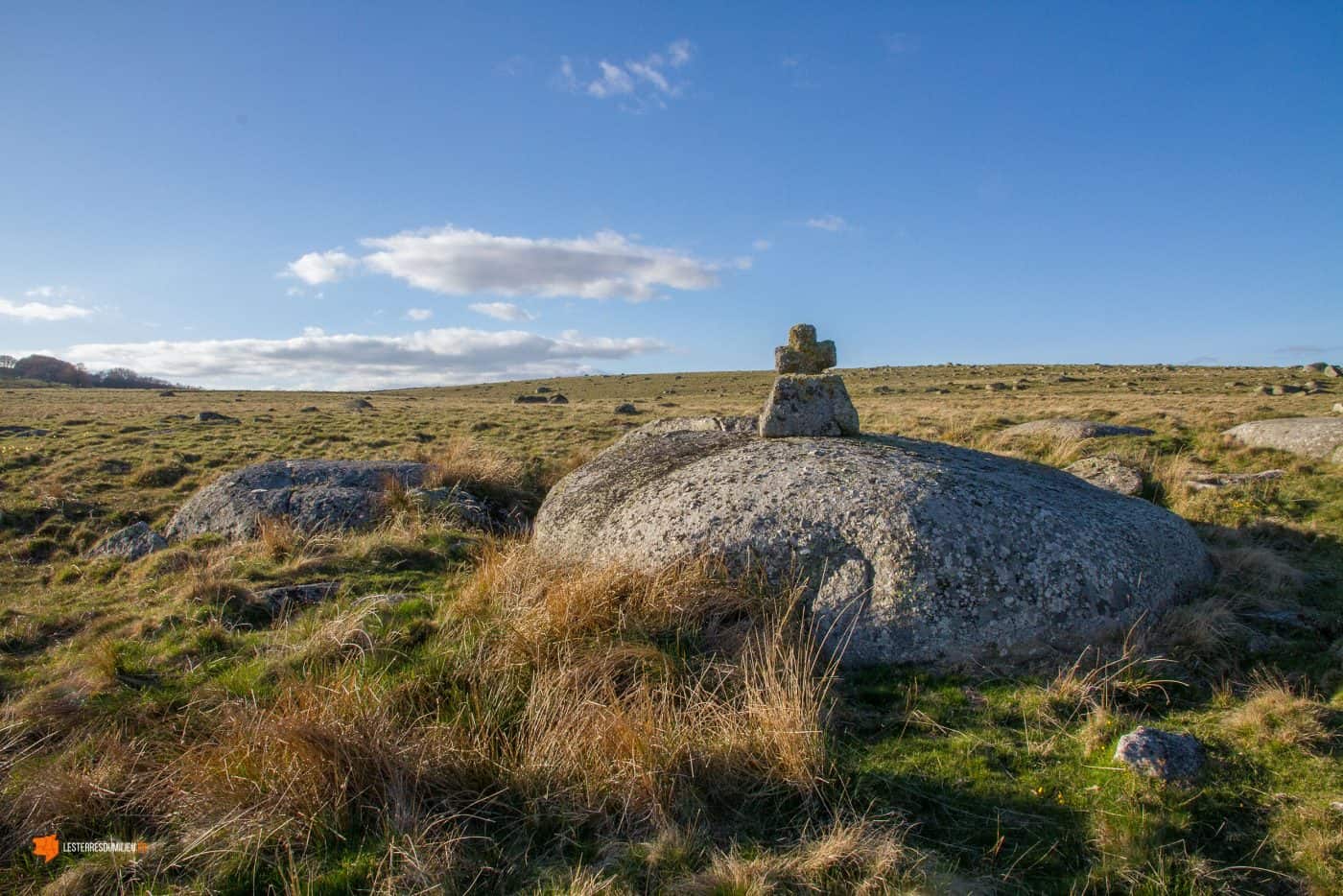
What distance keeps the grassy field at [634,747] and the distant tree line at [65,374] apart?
132497mm

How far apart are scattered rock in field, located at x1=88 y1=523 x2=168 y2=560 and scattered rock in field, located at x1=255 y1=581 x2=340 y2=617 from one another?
400 cm

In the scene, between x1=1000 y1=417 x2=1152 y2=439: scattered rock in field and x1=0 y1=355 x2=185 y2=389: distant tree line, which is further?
x1=0 y1=355 x2=185 y2=389: distant tree line

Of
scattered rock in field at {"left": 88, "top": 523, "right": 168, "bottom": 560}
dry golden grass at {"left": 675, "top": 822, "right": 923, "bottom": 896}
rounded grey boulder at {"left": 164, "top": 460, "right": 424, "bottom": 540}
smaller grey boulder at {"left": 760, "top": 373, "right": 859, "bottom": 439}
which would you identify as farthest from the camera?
rounded grey boulder at {"left": 164, "top": 460, "right": 424, "bottom": 540}

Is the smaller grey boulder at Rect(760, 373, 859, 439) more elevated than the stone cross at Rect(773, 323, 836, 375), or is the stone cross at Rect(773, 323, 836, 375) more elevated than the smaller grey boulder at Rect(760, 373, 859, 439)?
the stone cross at Rect(773, 323, 836, 375)

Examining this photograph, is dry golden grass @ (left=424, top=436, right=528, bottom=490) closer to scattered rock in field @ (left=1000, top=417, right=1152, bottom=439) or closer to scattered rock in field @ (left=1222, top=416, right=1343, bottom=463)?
scattered rock in field @ (left=1000, top=417, right=1152, bottom=439)

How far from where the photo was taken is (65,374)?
385 ft

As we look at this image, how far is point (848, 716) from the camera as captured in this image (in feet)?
14.6

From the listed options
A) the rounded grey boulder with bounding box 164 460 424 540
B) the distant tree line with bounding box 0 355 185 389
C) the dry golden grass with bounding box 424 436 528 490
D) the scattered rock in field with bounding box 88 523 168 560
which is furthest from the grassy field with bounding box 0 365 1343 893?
the distant tree line with bounding box 0 355 185 389

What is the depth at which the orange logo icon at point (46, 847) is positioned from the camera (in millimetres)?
3393

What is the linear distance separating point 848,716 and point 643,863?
1.77 metres

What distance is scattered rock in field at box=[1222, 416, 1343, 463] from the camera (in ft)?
39.0

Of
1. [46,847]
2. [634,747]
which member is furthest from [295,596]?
[634,747]

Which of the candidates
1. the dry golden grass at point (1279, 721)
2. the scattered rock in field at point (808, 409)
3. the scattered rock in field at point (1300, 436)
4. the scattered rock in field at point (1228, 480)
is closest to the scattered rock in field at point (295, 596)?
the scattered rock in field at point (808, 409)

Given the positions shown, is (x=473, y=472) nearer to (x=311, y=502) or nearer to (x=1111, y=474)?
(x=311, y=502)
